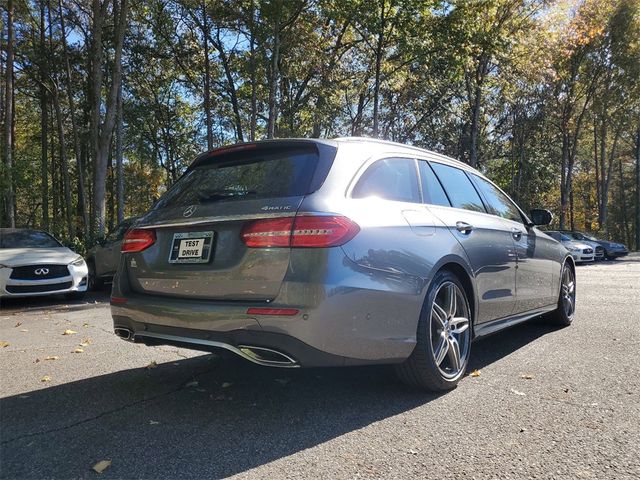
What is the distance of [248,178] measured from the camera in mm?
3404

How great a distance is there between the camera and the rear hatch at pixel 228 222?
2996mm

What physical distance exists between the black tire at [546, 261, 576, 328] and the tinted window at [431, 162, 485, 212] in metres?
2.00

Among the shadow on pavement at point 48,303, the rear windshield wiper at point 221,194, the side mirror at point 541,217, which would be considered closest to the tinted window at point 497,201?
the side mirror at point 541,217

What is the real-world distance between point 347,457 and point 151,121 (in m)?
26.9

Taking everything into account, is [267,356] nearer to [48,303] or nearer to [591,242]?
[48,303]

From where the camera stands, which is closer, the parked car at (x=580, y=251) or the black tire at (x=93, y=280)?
the black tire at (x=93, y=280)

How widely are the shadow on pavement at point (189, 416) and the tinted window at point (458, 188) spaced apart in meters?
1.39

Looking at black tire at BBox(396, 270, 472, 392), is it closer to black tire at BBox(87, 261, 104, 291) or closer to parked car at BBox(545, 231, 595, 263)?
black tire at BBox(87, 261, 104, 291)

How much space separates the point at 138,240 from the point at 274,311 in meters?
1.32

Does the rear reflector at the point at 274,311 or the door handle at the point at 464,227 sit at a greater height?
the door handle at the point at 464,227

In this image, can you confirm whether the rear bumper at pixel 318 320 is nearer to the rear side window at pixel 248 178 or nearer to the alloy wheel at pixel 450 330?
the alloy wheel at pixel 450 330

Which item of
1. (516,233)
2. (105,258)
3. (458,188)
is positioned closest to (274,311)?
(458,188)

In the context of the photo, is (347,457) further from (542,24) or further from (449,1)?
(542,24)

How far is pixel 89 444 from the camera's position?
9.02 ft
